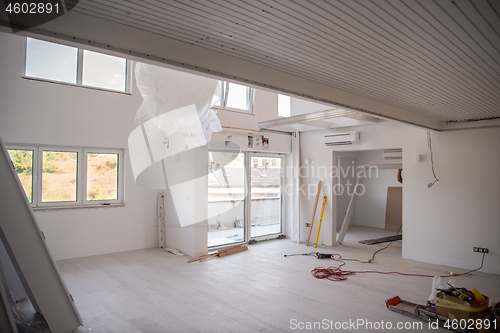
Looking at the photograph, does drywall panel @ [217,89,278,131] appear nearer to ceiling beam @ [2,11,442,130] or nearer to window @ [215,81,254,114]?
window @ [215,81,254,114]

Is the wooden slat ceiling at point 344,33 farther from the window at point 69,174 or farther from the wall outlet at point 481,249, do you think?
the window at point 69,174

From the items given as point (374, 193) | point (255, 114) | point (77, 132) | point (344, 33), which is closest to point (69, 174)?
point (77, 132)

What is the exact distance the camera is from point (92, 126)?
6.34 m

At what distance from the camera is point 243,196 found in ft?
24.4

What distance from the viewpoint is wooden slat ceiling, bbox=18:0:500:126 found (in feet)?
6.53

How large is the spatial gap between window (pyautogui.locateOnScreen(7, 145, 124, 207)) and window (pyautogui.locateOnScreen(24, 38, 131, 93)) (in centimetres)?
132

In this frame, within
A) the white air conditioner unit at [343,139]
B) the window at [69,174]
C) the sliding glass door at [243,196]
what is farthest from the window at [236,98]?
the window at [69,174]

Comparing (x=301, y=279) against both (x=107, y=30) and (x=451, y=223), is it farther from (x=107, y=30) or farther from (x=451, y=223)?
(x=107, y=30)

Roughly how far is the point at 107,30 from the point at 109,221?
5.14 meters

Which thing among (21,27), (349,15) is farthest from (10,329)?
(349,15)

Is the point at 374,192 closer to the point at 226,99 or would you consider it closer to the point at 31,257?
the point at 226,99

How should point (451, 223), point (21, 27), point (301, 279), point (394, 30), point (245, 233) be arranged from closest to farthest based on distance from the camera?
point (21, 27)
point (394, 30)
point (301, 279)
point (451, 223)
point (245, 233)

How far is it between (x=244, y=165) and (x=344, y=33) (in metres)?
5.26

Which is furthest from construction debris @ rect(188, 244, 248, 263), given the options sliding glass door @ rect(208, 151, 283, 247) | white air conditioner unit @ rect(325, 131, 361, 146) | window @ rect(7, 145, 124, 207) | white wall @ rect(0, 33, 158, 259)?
white air conditioner unit @ rect(325, 131, 361, 146)
